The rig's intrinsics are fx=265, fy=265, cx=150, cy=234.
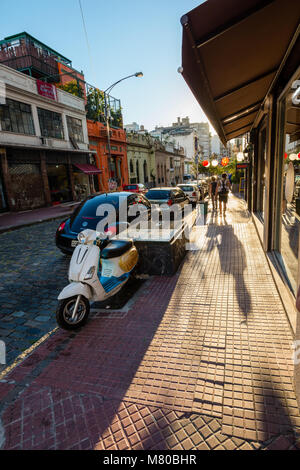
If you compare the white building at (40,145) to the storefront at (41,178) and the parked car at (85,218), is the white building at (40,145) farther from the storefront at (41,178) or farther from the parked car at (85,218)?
the parked car at (85,218)

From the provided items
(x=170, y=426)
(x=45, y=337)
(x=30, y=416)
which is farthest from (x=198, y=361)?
(x=45, y=337)

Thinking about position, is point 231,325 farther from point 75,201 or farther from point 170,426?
point 75,201

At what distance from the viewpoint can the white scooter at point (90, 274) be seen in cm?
380

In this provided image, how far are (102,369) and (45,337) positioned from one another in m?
1.23

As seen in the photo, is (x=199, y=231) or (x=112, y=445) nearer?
(x=112, y=445)

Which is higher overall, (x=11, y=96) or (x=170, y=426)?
(x=11, y=96)

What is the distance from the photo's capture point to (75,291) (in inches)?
149

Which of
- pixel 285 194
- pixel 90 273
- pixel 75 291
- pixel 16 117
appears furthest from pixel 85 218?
pixel 16 117

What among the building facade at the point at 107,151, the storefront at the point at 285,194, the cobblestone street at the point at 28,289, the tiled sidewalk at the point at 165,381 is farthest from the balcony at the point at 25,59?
the tiled sidewalk at the point at 165,381

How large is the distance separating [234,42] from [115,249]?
3.28m

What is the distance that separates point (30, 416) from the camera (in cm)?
248

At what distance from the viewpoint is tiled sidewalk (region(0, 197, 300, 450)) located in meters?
2.24
